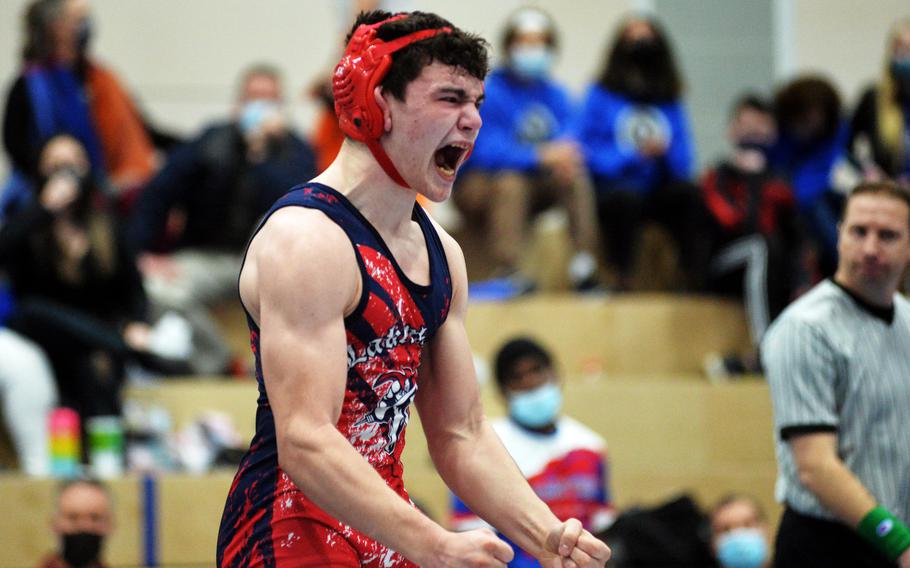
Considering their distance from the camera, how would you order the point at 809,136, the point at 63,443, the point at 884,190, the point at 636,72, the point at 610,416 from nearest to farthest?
1. the point at 884,190
2. the point at 63,443
3. the point at 610,416
4. the point at 636,72
5. the point at 809,136

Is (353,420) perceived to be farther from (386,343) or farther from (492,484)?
(492,484)

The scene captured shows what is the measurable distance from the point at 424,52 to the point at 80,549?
3.68 metres

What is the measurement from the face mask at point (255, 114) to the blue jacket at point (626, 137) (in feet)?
6.24

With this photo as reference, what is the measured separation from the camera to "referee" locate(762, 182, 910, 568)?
432 cm

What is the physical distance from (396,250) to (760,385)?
17.4 ft

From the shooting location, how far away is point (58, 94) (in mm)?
8414

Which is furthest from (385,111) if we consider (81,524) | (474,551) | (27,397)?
(27,397)

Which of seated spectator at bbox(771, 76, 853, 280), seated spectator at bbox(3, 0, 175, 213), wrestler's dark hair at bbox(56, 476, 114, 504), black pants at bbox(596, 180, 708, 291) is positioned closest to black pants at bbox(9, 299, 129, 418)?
wrestler's dark hair at bbox(56, 476, 114, 504)

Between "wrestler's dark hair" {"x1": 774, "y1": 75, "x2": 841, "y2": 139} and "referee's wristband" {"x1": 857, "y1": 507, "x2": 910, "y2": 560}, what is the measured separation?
208 inches

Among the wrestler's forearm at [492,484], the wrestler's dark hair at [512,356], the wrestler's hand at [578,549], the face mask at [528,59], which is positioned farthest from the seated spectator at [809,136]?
the wrestler's hand at [578,549]

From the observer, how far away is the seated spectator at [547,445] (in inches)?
245

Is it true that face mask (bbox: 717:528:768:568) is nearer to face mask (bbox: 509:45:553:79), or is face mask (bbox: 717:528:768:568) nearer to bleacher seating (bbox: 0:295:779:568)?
bleacher seating (bbox: 0:295:779:568)

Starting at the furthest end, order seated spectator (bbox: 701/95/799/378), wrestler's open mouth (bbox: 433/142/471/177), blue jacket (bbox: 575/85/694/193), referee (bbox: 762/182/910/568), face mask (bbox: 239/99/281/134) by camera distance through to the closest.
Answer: blue jacket (bbox: 575/85/694/193), face mask (bbox: 239/99/281/134), seated spectator (bbox: 701/95/799/378), referee (bbox: 762/182/910/568), wrestler's open mouth (bbox: 433/142/471/177)

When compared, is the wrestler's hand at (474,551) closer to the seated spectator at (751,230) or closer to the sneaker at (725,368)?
the sneaker at (725,368)
